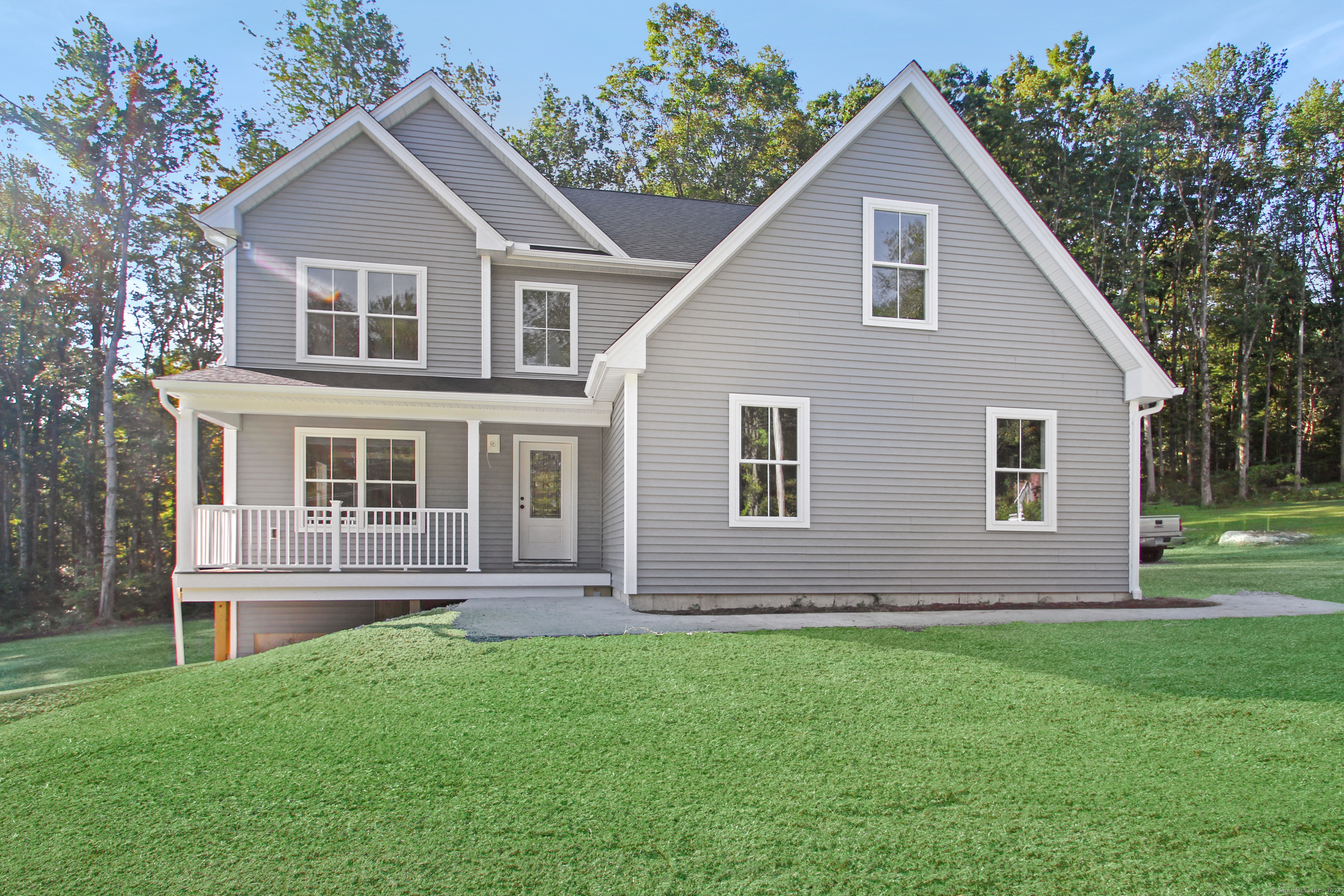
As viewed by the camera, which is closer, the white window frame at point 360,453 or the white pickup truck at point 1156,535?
the white window frame at point 360,453

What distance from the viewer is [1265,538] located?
19422 mm

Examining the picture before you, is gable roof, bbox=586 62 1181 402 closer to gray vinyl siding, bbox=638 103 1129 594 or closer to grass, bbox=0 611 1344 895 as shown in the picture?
gray vinyl siding, bbox=638 103 1129 594

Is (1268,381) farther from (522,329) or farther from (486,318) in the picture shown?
(486,318)

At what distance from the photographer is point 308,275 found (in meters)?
12.2

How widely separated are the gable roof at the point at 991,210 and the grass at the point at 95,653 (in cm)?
984

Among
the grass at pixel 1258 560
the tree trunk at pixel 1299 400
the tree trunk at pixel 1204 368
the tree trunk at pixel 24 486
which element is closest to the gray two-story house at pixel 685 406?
the grass at pixel 1258 560

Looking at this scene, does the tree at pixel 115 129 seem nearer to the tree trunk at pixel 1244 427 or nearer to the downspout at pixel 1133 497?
the downspout at pixel 1133 497

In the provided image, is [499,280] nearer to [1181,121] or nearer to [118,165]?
[118,165]

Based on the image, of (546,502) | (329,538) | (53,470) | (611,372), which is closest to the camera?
(611,372)

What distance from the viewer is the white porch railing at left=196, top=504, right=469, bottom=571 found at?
10.5 meters

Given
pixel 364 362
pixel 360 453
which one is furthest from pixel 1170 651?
pixel 364 362

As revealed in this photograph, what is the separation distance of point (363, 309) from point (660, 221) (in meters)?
5.92

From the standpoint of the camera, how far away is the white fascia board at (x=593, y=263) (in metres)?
12.8

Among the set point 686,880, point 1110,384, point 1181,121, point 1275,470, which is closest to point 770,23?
point 1181,121
